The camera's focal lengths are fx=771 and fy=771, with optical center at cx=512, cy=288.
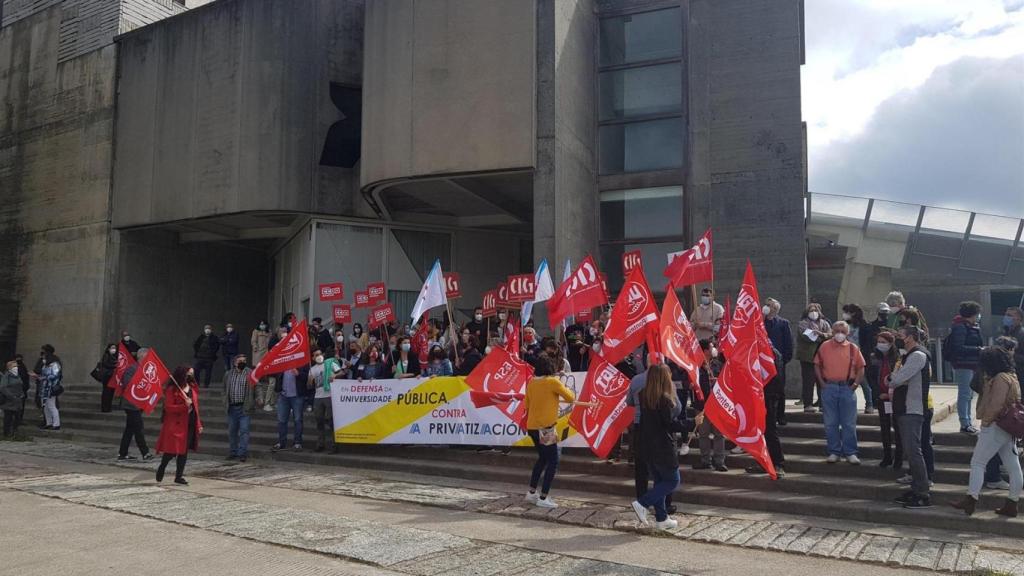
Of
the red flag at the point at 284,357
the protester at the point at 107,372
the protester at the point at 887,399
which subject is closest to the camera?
the protester at the point at 887,399

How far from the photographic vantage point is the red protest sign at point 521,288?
1451cm

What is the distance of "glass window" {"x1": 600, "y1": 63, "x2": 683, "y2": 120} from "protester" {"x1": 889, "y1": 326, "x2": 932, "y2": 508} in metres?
12.0

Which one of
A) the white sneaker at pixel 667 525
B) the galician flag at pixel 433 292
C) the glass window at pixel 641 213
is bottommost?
the white sneaker at pixel 667 525

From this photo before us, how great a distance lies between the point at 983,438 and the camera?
26.2 feet

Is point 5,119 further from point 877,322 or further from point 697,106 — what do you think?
point 877,322

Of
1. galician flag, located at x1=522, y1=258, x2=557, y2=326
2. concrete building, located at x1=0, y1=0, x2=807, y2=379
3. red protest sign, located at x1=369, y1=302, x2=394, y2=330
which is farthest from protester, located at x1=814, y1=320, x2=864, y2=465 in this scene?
red protest sign, located at x1=369, y1=302, x2=394, y2=330

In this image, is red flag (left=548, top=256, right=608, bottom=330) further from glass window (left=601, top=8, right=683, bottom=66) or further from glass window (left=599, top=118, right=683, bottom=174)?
glass window (left=601, top=8, right=683, bottom=66)

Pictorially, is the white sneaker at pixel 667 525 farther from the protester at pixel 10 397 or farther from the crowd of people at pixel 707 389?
the protester at pixel 10 397

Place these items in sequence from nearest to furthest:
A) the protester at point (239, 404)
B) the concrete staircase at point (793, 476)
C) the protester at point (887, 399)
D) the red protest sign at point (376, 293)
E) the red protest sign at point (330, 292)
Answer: the concrete staircase at point (793, 476) → the protester at point (887, 399) → the protester at point (239, 404) → the red protest sign at point (376, 293) → the red protest sign at point (330, 292)

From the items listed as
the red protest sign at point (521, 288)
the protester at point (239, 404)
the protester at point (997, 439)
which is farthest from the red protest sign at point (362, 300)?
the protester at point (997, 439)

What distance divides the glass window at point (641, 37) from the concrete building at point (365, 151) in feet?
0.19

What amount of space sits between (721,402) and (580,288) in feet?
13.5

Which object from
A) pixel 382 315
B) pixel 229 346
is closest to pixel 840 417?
pixel 382 315

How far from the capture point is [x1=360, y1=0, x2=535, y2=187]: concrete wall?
1728cm
